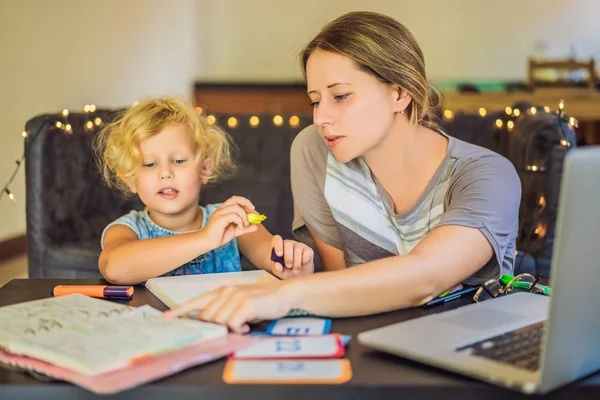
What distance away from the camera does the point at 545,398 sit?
0.79 meters

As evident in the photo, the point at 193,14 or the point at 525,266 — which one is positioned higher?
the point at 193,14

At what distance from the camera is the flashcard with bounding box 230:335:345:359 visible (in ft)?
2.86

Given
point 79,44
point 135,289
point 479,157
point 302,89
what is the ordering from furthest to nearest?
point 302,89, point 79,44, point 479,157, point 135,289

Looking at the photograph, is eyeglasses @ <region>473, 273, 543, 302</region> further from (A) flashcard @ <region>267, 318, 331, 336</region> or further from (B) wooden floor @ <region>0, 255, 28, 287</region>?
(B) wooden floor @ <region>0, 255, 28, 287</region>

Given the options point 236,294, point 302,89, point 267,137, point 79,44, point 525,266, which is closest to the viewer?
point 236,294

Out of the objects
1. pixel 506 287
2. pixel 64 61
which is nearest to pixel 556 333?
pixel 506 287

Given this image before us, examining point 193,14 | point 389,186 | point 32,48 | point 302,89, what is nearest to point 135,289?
point 389,186

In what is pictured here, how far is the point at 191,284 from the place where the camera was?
1.19 metres

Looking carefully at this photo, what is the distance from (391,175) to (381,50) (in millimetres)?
251

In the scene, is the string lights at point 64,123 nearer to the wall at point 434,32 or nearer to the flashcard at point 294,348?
the flashcard at point 294,348

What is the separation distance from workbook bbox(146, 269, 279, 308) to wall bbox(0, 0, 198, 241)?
3.01m

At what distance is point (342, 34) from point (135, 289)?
2.01ft

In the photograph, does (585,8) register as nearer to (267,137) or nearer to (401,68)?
(267,137)

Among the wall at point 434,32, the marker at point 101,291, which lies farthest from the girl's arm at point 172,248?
the wall at point 434,32
